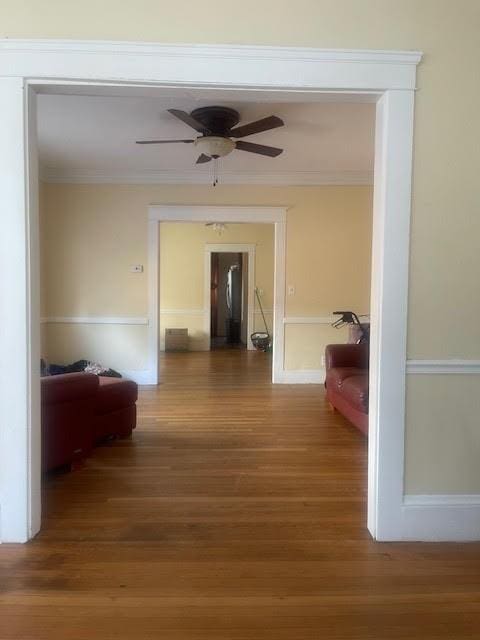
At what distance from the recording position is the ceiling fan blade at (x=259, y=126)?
3.62m

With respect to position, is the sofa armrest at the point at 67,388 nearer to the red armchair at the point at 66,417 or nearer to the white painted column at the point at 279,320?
the red armchair at the point at 66,417

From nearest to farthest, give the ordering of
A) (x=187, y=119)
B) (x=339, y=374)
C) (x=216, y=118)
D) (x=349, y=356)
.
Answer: (x=187, y=119) → (x=216, y=118) → (x=339, y=374) → (x=349, y=356)

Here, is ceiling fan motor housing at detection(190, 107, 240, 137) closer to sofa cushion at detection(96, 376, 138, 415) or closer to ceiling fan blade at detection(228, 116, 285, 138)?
ceiling fan blade at detection(228, 116, 285, 138)

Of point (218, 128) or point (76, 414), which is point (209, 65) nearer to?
point (218, 128)

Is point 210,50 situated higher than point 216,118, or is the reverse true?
Answer: point 216,118

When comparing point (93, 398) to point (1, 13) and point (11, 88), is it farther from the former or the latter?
point (1, 13)

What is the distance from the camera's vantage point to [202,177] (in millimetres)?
6215

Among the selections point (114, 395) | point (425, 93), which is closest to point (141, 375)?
point (114, 395)

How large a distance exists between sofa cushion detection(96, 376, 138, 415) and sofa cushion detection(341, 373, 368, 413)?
188cm

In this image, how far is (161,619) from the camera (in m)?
1.80

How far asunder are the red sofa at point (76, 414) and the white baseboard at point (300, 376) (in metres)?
2.92

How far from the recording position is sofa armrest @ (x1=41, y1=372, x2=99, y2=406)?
9.87ft

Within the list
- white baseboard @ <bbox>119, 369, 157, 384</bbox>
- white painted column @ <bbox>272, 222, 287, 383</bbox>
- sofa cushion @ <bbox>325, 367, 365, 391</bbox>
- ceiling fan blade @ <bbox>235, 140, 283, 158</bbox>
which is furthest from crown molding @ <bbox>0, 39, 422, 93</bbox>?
white baseboard @ <bbox>119, 369, 157, 384</bbox>

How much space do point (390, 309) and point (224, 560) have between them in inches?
56.2
